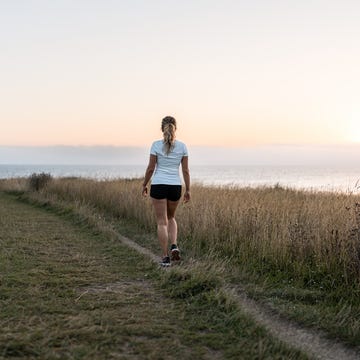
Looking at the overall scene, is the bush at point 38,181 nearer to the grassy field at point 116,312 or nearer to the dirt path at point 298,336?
the grassy field at point 116,312

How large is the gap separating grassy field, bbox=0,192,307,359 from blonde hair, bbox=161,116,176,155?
1.74 m

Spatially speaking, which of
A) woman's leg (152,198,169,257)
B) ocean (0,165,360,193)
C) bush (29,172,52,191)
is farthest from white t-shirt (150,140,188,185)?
bush (29,172,52,191)

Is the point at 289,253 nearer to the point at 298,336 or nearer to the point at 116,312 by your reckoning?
the point at 298,336

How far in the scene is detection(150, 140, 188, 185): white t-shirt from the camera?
21.1 ft

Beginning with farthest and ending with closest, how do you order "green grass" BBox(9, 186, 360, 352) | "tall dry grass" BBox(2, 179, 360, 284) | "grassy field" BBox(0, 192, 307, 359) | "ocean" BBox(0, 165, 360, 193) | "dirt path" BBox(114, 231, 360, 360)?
"ocean" BBox(0, 165, 360, 193)
"tall dry grass" BBox(2, 179, 360, 284)
"green grass" BBox(9, 186, 360, 352)
"dirt path" BBox(114, 231, 360, 360)
"grassy field" BBox(0, 192, 307, 359)

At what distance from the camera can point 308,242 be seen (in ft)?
20.2

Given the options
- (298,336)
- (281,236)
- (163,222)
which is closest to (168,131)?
(163,222)

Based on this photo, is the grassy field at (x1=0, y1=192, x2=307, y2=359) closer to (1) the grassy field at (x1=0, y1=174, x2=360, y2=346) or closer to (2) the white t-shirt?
(1) the grassy field at (x1=0, y1=174, x2=360, y2=346)

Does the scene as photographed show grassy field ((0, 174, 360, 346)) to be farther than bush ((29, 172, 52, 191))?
No

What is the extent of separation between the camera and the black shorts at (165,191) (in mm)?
6430

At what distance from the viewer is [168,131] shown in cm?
633

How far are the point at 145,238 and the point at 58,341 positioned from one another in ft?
18.2

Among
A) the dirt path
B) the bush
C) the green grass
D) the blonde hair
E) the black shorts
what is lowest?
the dirt path

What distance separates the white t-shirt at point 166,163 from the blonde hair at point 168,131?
0.20 ft
